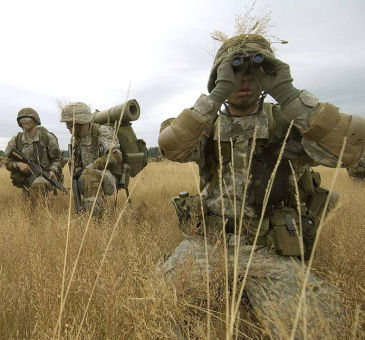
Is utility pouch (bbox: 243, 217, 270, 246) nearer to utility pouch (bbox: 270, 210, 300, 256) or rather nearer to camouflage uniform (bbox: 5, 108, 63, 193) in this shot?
utility pouch (bbox: 270, 210, 300, 256)

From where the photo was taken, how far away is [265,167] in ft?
7.80

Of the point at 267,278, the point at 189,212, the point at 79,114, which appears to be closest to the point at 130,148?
the point at 79,114

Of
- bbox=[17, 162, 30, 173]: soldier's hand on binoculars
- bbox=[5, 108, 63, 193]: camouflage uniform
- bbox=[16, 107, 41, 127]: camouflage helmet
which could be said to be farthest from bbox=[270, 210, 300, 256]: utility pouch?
bbox=[16, 107, 41, 127]: camouflage helmet

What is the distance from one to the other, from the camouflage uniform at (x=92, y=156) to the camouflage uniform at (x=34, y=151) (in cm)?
112

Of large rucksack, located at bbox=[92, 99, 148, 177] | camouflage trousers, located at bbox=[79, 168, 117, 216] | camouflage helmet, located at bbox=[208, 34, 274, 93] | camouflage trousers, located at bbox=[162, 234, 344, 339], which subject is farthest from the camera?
large rucksack, located at bbox=[92, 99, 148, 177]

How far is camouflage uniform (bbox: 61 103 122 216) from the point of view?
14.5 ft

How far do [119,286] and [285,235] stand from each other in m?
1.22

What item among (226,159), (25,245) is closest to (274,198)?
(226,159)

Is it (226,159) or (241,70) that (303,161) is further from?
(241,70)

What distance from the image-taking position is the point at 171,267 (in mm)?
2205

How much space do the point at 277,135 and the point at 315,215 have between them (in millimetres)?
718

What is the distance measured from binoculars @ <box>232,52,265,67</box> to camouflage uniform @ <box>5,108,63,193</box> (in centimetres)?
483

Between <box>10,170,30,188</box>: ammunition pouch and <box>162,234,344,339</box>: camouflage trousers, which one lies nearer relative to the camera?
<box>162,234,344,339</box>: camouflage trousers

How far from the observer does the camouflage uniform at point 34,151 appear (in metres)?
5.90
